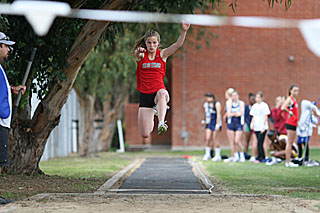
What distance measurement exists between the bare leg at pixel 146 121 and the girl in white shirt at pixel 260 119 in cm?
881

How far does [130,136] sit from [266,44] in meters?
10.5

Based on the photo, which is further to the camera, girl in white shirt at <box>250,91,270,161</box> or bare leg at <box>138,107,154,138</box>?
girl in white shirt at <box>250,91,270,161</box>

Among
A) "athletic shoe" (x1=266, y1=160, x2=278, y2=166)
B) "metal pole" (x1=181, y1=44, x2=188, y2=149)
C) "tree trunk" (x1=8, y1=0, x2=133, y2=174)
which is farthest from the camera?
"metal pole" (x1=181, y1=44, x2=188, y2=149)

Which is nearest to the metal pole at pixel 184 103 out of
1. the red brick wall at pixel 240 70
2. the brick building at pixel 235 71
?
the brick building at pixel 235 71

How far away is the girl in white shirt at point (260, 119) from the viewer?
16484 mm

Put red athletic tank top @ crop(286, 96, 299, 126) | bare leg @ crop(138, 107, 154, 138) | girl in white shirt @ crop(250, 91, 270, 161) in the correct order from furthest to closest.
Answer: girl in white shirt @ crop(250, 91, 270, 161)
red athletic tank top @ crop(286, 96, 299, 126)
bare leg @ crop(138, 107, 154, 138)

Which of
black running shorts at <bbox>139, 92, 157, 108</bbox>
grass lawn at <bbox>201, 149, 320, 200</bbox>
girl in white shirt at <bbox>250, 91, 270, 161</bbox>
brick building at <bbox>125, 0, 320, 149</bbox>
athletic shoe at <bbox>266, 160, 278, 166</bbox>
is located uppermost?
brick building at <bbox>125, 0, 320, 149</bbox>

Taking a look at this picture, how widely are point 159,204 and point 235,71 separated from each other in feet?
71.4

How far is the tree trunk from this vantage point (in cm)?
1081

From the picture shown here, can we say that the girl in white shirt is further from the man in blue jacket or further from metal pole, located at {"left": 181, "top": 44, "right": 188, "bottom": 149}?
metal pole, located at {"left": 181, "top": 44, "right": 188, "bottom": 149}

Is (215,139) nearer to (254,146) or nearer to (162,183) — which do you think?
(254,146)

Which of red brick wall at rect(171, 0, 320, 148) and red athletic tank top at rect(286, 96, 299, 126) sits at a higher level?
red brick wall at rect(171, 0, 320, 148)

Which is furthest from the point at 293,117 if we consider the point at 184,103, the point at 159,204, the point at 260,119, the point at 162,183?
the point at 184,103

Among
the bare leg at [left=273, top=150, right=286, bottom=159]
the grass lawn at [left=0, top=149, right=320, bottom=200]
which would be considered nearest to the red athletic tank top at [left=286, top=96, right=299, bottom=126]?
the grass lawn at [left=0, top=149, right=320, bottom=200]
